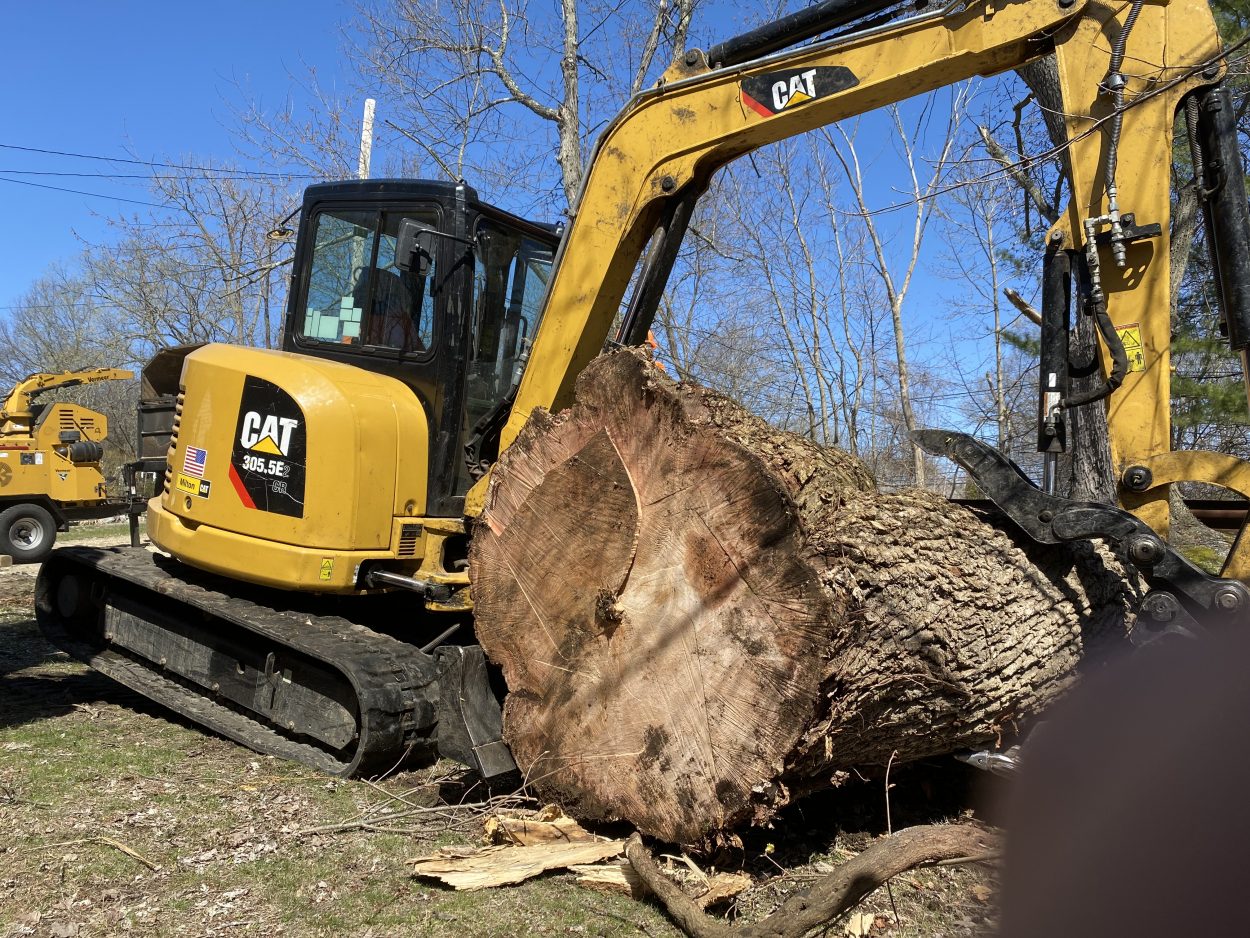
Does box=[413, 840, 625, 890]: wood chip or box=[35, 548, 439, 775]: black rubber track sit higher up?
box=[35, 548, 439, 775]: black rubber track

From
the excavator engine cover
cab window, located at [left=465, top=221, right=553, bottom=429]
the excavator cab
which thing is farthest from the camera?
cab window, located at [left=465, top=221, right=553, bottom=429]

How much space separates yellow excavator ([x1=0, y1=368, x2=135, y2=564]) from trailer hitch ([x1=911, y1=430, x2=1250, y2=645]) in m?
12.5

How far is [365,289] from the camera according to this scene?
5.04 meters

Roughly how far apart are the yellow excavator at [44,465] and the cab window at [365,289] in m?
9.10

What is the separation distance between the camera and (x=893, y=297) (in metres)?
18.1

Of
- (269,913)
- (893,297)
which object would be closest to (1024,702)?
(269,913)

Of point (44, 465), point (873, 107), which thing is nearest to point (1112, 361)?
point (873, 107)

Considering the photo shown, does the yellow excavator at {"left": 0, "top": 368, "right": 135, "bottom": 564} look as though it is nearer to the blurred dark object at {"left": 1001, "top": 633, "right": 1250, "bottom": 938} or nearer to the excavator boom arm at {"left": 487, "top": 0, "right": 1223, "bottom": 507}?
the excavator boom arm at {"left": 487, "top": 0, "right": 1223, "bottom": 507}

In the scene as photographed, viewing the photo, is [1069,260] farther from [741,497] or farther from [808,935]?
[808,935]

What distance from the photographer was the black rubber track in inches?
167

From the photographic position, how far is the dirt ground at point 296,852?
3.10 meters

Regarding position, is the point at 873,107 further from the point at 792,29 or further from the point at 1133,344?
the point at 1133,344

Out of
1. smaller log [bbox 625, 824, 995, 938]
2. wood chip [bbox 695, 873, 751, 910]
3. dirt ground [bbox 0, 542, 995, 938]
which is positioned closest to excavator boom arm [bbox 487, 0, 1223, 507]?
smaller log [bbox 625, 824, 995, 938]

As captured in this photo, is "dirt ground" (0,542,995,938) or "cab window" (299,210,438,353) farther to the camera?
"cab window" (299,210,438,353)
